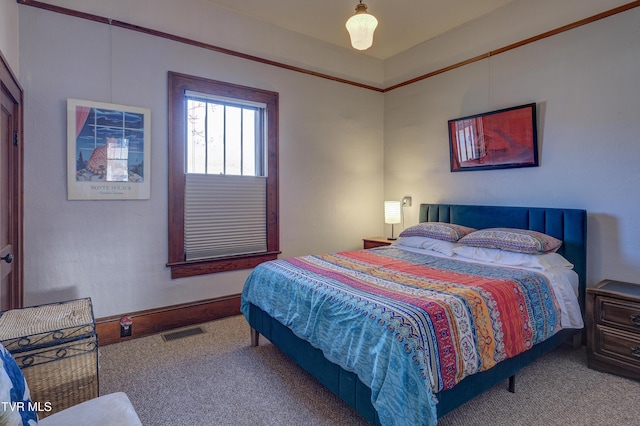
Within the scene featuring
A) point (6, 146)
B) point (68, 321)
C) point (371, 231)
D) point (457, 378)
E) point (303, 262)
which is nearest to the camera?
point (457, 378)

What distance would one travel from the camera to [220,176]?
11.8 feet

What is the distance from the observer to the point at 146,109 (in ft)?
10.4

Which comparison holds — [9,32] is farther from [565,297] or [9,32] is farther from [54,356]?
[565,297]

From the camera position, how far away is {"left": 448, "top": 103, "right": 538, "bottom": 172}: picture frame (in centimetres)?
328

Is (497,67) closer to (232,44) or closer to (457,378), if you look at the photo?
(232,44)

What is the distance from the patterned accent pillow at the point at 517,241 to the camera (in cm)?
274

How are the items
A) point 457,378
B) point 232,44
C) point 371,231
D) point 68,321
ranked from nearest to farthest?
point 457,378 → point 68,321 → point 232,44 → point 371,231

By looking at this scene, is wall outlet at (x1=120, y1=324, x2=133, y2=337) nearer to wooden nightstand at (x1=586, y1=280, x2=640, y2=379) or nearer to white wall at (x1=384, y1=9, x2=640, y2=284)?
white wall at (x1=384, y1=9, x2=640, y2=284)

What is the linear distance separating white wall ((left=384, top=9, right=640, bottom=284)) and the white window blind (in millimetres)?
2300

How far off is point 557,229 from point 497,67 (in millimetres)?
1805

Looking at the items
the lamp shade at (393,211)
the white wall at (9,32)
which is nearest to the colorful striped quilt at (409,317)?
the lamp shade at (393,211)

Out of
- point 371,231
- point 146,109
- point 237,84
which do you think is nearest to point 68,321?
point 146,109

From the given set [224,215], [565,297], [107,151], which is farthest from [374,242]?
[107,151]

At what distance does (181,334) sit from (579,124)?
4.14 meters
